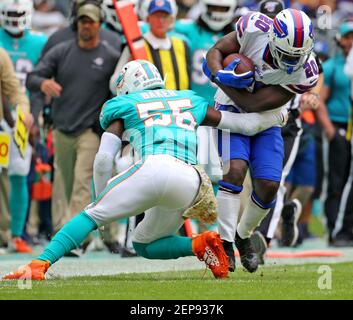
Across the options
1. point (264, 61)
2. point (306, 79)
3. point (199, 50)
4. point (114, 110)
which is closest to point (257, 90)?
point (264, 61)

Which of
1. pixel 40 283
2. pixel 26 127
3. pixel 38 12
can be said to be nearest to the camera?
pixel 40 283

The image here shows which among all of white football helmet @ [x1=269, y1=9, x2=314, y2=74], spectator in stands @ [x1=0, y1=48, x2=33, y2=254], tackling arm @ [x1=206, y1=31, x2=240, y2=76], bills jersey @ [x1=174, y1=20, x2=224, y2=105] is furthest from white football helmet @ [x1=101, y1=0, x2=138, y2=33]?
white football helmet @ [x1=269, y1=9, x2=314, y2=74]

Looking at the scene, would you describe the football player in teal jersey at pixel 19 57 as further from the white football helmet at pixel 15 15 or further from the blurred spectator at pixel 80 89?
the blurred spectator at pixel 80 89

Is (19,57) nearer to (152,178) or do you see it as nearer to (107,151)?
(107,151)

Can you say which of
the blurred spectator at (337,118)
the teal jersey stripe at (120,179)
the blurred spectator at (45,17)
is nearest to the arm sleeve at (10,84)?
the teal jersey stripe at (120,179)

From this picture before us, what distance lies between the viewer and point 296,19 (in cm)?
822

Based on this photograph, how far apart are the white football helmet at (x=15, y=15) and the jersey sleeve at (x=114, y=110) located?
4.54m

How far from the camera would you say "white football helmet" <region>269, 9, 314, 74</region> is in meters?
8.15

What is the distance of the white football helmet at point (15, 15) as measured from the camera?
40.0 feet

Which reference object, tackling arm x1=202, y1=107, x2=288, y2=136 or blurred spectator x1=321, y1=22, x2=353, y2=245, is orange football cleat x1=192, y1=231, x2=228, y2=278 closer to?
tackling arm x1=202, y1=107, x2=288, y2=136

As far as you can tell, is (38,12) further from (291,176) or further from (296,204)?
(296,204)
